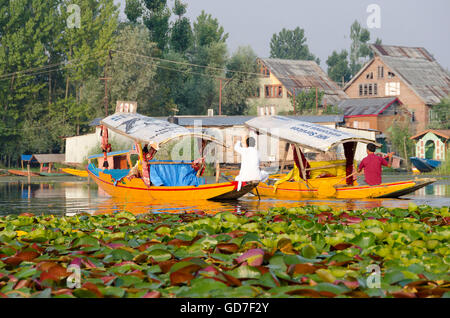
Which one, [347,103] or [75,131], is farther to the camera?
[347,103]

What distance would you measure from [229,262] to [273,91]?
63.6 m

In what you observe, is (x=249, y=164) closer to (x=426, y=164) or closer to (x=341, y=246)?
(x=341, y=246)

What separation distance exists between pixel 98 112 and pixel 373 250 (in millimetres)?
52798

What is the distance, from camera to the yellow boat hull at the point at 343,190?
63.4 ft

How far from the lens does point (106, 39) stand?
195 ft

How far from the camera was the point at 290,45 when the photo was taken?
A: 124000 mm

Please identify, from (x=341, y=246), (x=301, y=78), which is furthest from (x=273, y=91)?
(x=341, y=246)

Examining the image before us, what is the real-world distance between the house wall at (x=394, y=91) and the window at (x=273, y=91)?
8.61 m

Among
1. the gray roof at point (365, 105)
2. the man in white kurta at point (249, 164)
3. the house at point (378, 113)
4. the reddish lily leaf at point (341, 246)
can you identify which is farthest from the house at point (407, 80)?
the reddish lily leaf at point (341, 246)

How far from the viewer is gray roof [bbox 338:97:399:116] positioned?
60781mm

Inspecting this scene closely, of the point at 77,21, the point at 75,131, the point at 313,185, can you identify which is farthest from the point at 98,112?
the point at 313,185

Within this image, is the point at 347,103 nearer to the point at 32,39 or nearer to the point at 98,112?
the point at 98,112

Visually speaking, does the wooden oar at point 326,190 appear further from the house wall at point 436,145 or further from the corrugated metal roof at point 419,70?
the corrugated metal roof at point 419,70
